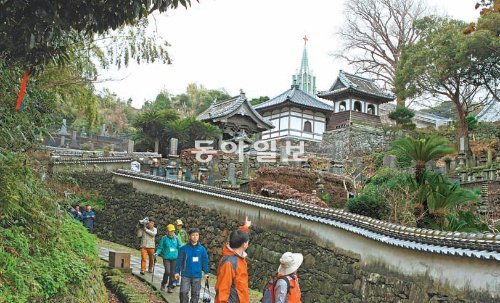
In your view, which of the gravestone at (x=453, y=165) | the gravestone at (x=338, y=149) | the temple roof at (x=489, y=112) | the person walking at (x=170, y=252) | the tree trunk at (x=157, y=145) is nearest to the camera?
the person walking at (x=170, y=252)

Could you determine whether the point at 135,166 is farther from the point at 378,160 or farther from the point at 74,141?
the point at 74,141

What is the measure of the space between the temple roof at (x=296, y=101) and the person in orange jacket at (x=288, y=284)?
107ft

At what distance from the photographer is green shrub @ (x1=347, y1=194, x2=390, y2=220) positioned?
14.0 m

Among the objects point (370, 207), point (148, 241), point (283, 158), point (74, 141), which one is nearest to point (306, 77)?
point (74, 141)

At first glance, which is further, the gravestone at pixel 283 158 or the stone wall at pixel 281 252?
the gravestone at pixel 283 158

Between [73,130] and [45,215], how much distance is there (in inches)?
1311

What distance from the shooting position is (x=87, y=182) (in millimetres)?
18734

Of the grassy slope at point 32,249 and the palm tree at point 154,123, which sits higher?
the palm tree at point 154,123

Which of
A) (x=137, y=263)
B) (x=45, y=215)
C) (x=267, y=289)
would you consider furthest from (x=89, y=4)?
(x=137, y=263)

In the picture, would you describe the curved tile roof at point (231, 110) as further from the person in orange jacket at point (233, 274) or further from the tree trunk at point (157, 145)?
the person in orange jacket at point (233, 274)

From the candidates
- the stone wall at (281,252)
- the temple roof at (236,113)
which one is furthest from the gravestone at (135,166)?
the temple roof at (236,113)

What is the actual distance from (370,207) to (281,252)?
13.0 feet

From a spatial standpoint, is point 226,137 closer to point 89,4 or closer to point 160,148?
point 160,148

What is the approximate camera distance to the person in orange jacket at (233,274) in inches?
202
